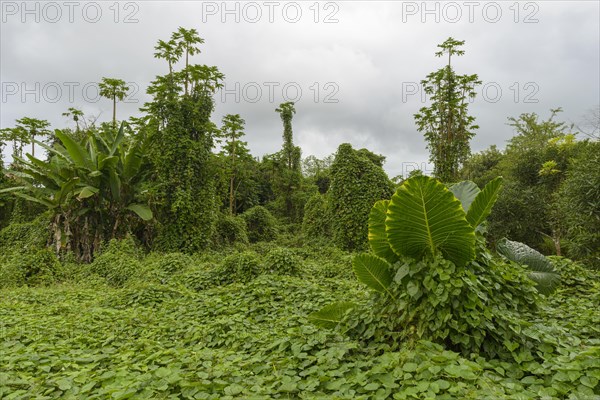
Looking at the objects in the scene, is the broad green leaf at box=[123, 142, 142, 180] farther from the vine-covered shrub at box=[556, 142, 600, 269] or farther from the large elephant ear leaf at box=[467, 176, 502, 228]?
the vine-covered shrub at box=[556, 142, 600, 269]

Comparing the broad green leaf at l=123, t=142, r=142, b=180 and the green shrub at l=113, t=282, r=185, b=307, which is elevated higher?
the broad green leaf at l=123, t=142, r=142, b=180

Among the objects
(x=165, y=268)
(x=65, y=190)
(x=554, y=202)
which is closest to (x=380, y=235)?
(x=165, y=268)

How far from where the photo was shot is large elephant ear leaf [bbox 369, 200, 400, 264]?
3.27 meters

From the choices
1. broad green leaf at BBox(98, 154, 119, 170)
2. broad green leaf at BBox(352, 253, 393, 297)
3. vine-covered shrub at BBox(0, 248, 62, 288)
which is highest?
broad green leaf at BBox(98, 154, 119, 170)

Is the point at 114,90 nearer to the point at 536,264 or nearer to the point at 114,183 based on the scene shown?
the point at 114,183

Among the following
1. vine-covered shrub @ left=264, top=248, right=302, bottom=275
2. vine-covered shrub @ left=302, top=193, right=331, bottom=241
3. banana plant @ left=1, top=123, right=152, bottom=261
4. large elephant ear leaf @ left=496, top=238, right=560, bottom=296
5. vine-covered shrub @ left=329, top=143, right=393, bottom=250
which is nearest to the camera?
large elephant ear leaf @ left=496, top=238, right=560, bottom=296

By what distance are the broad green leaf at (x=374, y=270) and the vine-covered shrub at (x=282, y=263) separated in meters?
3.76

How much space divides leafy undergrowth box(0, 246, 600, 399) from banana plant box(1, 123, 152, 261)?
5.31 metres

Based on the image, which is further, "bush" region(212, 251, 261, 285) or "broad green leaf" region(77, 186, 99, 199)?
"broad green leaf" region(77, 186, 99, 199)

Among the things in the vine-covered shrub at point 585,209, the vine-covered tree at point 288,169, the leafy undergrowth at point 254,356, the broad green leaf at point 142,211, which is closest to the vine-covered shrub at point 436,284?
the leafy undergrowth at point 254,356

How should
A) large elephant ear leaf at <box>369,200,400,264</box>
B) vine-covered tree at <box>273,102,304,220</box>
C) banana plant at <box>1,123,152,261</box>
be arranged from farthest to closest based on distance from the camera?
vine-covered tree at <box>273,102,304,220</box> < banana plant at <box>1,123,152,261</box> < large elephant ear leaf at <box>369,200,400,264</box>

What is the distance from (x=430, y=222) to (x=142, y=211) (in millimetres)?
9304

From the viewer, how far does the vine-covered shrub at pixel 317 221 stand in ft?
46.9

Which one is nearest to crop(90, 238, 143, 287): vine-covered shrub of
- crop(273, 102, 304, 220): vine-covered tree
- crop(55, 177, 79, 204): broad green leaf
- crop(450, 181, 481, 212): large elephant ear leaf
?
crop(55, 177, 79, 204): broad green leaf
